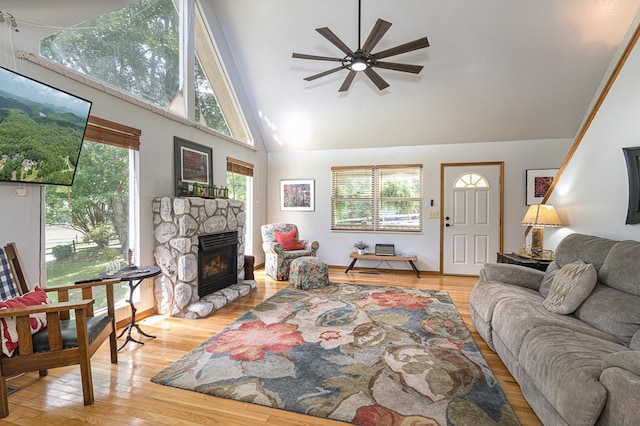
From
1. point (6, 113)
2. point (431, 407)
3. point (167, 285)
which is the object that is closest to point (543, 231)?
point (431, 407)

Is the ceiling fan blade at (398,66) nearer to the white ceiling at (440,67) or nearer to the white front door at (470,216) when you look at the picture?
the white ceiling at (440,67)

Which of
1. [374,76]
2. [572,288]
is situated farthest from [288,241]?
[572,288]

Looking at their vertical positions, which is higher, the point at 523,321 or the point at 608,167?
the point at 608,167

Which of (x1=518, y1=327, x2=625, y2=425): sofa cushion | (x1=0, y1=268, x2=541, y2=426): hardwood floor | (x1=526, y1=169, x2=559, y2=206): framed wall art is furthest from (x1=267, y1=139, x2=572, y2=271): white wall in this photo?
→ (x1=518, y1=327, x2=625, y2=425): sofa cushion

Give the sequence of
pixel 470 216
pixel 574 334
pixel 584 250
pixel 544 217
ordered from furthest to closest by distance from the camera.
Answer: pixel 470 216 < pixel 544 217 < pixel 584 250 < pixel 574 334

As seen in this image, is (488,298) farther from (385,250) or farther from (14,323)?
(14,323)

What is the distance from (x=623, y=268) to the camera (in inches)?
80.0

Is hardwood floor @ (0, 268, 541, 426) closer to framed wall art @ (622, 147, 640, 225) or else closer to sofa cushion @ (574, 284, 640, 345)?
sofa cushion @ (574, 284, 640, 345)

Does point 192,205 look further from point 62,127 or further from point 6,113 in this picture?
point 6,113

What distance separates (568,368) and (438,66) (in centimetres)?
410

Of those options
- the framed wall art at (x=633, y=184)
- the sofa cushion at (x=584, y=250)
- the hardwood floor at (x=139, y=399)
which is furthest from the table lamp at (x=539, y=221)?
the hardwood floor at (x=139, y=399)

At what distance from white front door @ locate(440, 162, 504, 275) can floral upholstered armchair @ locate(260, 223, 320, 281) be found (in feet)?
8.44

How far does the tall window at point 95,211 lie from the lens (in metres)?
2.59

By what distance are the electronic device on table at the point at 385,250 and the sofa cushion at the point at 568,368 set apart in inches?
144
